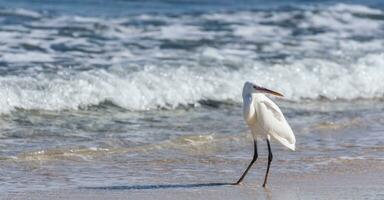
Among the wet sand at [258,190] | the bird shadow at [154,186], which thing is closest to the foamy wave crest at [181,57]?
the bird shadow at [154,186]

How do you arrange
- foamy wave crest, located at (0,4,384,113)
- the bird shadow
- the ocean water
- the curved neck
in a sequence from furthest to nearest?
foamy wave crest, located at (0,4,384,113)
the ocean water
the curved neck
the bird shadow

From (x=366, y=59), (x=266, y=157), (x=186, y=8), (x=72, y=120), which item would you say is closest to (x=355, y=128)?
(x=266, y=157)

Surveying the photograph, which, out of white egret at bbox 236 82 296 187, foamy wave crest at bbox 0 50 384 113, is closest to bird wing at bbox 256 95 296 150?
white egret at bbox 236 82 296 187

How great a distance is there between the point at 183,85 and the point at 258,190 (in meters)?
3.89

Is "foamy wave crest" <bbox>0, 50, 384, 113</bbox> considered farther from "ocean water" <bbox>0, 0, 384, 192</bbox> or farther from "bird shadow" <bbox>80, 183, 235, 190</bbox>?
"bird shadow" <bbox>80, 183, 235, 190</bbox>

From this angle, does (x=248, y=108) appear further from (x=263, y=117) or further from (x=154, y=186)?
(x=154, y=186)

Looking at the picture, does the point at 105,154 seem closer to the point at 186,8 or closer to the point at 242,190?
the point at 242,190

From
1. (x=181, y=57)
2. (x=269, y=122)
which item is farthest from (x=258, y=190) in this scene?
(x=181, y=57)

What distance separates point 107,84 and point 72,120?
1231 mm

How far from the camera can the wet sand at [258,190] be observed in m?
6.71

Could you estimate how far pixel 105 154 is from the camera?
8.06m

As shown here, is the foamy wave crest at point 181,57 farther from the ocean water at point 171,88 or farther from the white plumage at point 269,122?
the white plumage at point 269,122

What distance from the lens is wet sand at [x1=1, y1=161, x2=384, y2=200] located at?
671 cm

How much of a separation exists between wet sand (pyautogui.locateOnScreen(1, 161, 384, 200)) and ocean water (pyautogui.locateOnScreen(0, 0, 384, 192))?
19 cm
